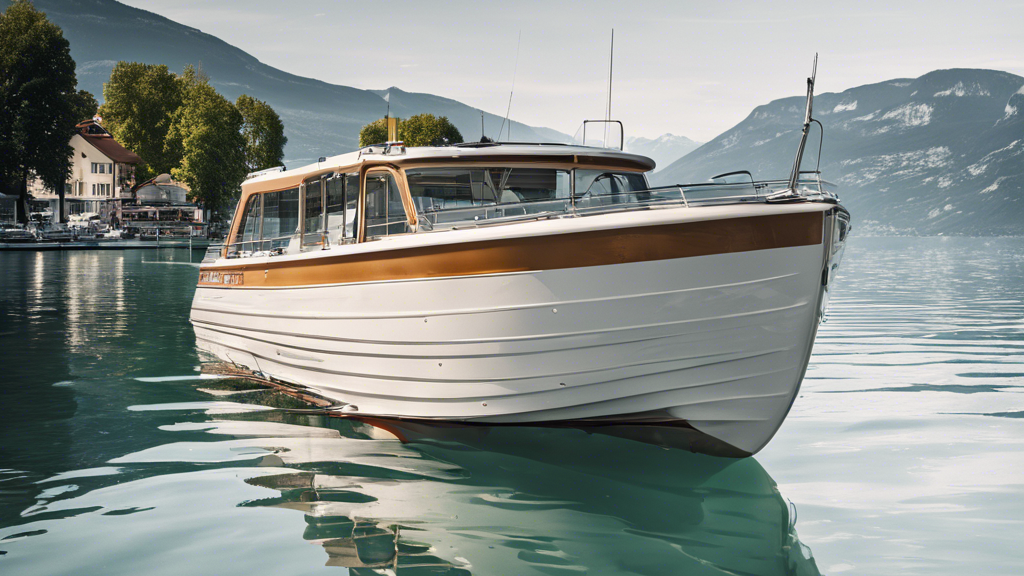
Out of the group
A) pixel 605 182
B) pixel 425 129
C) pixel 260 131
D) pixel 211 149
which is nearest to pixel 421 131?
pixel 425 129

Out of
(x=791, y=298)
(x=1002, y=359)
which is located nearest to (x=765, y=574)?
(x=791, y=298)

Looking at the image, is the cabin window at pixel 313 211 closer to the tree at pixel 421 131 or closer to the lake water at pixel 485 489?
the lake water at pixel 485 489

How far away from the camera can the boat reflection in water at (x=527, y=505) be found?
17.8ft

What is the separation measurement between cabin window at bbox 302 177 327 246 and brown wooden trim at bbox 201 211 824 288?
2755mm

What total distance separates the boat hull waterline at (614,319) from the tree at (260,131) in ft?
242

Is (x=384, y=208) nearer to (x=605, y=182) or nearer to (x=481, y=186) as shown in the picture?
(x=481, y=186)

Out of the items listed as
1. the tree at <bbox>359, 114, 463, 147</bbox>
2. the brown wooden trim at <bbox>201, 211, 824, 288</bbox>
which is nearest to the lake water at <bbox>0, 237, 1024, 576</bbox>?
the brown wooden trim at <bbox>201, 211, 824, 288</bbox>

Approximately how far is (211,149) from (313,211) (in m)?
56.9

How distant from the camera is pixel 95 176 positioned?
95.0m

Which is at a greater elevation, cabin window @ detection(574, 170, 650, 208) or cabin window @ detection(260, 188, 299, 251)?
cabin window @ detection(574, 170, 650, 208)

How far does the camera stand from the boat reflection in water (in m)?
5.42

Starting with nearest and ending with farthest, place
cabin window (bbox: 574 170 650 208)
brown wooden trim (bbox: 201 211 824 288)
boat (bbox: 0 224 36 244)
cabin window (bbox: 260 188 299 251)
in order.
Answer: brown wooden trim (bbox: 201 211 824 288) → cabin window (bbox: 574 170 650 208) → cabin window (bbox: 260 188 299 251) → boat (bbox: 0 224 36 244)

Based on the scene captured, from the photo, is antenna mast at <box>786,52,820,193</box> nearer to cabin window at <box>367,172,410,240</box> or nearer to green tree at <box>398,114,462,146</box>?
cabin window at <box>367,172,410,240</box>

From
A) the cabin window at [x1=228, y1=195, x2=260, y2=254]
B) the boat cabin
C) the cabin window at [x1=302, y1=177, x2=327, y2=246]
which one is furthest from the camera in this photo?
the cabin window at [x1=228, y1=195, x2=260, y2=254]
